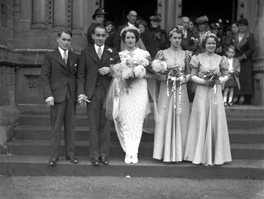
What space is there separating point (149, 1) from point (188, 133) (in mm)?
6803

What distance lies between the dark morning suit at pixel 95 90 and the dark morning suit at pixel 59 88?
0.14 meters

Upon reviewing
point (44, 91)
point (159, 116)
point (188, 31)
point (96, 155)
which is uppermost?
point (188, 31)

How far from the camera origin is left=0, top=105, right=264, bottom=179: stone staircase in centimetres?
565

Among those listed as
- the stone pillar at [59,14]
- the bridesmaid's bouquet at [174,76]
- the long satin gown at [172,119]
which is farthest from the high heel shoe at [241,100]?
the stone pillar at [59,14]

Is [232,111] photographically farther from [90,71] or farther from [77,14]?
[77,14]

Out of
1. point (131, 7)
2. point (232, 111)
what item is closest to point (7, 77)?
point (232, 111)

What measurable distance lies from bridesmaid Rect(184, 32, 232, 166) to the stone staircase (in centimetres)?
19

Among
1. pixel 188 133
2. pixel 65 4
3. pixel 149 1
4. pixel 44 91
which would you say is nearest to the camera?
pixel 44 91

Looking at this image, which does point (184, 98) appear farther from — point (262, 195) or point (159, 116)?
point (262, 195)

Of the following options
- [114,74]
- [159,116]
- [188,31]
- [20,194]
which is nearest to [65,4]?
[188,31]

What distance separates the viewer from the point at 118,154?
6.14 metres

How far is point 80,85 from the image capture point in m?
5.54

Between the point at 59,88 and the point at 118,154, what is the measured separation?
59.0 inches

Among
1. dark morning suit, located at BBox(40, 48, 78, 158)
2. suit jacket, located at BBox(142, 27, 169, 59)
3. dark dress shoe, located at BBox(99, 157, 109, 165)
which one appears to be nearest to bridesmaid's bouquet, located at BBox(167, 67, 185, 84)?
dark morning suit, located at BBox(40, 48, 78, 158)
